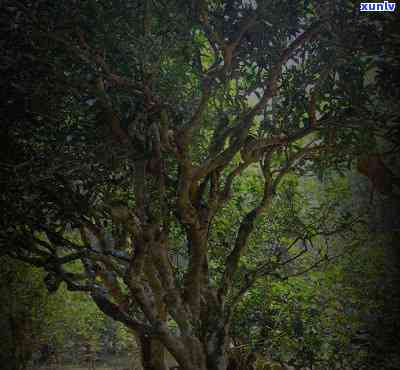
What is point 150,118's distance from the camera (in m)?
3.53

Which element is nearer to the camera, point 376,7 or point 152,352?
point 376,7

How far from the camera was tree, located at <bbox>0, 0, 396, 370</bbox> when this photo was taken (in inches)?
122

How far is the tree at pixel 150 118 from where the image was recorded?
3092 mm

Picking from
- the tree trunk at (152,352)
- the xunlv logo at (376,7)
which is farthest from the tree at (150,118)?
the tree trunk at (152,352)

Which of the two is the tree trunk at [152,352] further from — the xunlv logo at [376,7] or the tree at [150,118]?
the xunlv logo at [376,7]

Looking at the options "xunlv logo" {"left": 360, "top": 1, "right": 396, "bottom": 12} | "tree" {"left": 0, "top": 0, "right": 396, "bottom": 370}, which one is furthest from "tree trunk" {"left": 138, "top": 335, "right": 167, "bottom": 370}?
"xunlv logo" {"left": 360, "top": 1, "right": 396, "bottom": 12}

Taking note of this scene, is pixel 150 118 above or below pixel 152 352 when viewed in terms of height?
above

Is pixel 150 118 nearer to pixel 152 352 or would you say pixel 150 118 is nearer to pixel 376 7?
pixel 376 7

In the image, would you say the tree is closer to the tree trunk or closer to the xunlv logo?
the xunlv logo

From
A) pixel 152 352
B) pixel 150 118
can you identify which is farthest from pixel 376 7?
pixel 152 352

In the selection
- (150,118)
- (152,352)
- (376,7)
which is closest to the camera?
(376,7)

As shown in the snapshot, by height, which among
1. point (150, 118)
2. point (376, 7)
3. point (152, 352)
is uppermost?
point (376, 7)

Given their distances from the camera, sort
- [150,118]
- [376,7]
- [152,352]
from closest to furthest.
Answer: [376,7] → [150,118] → [152,352]

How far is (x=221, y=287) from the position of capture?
4.05m
